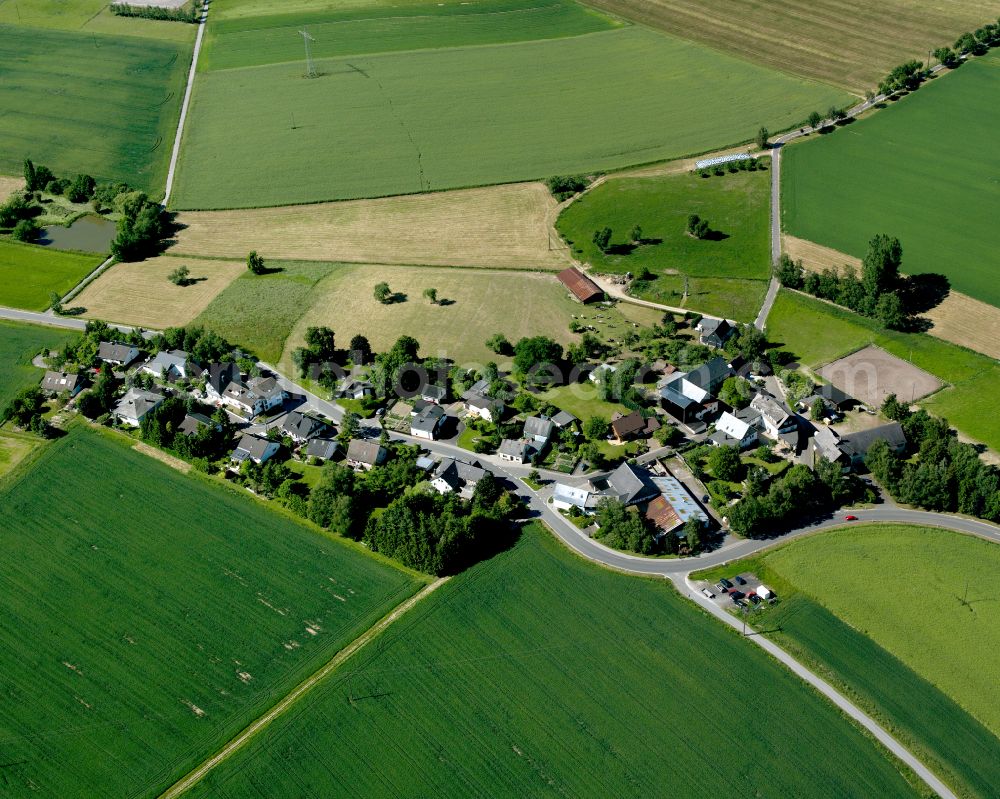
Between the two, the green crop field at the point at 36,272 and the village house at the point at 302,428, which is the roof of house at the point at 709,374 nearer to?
the village house at the point at 302,428

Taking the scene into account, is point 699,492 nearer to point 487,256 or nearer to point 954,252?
point 487,256

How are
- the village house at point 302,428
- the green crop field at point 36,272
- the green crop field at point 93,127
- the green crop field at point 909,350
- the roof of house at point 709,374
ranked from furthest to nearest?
the green crop field at point 93,127 < the green crop field at point 36,272 < the roof of house at point 709,374 < the green crop field at point 909,350 < the village house at point 302,428

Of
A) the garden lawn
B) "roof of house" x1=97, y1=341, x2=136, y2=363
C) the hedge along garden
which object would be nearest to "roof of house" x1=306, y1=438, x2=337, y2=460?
"roof of house" x1=97, y1=341, x2=136, y2=363

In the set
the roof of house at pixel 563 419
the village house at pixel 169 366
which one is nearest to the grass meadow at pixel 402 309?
the village house at pixel 169 366

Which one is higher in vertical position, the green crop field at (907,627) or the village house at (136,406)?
the village house at (136,406)

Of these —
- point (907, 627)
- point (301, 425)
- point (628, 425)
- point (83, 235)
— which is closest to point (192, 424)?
point (301, 425)

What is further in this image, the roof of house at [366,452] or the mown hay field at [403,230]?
the mown hay field at [403,230]

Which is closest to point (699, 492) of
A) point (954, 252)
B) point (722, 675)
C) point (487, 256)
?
point (722, 675)
